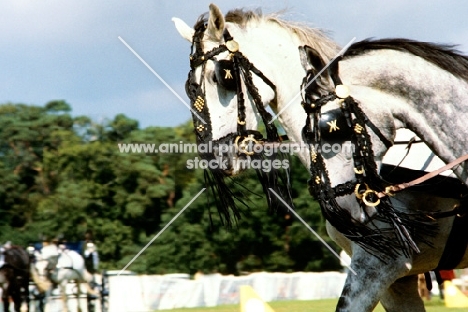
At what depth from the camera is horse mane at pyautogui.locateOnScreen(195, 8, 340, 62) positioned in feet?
17.7

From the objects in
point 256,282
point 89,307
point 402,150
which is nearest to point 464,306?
point 256,282

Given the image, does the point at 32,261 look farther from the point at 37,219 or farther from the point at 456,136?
the point at 456,136

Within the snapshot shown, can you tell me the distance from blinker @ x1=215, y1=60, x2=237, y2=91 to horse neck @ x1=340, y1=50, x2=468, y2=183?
110 centimetres

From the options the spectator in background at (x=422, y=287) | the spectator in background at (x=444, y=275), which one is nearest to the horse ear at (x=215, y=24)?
the spectator in background at (x=444, y=275)

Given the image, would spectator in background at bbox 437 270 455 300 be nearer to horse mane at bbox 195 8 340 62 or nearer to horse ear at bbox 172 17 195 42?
horse mane at bbox 195 8 340 62

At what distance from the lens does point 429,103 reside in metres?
4.76

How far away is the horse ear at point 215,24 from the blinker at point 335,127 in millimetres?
1247

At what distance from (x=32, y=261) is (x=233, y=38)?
10.6m

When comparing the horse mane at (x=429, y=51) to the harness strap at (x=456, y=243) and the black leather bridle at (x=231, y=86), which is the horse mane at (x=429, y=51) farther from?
the harness strap at (x=456, y=243)

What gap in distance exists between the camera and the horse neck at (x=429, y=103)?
4.75 metres

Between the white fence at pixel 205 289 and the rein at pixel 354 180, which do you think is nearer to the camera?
the rein at pixel 354 180

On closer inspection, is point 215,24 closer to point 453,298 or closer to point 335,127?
point 335,127

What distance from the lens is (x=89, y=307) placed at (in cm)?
1505

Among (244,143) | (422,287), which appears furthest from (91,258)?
(244,143)
